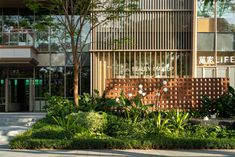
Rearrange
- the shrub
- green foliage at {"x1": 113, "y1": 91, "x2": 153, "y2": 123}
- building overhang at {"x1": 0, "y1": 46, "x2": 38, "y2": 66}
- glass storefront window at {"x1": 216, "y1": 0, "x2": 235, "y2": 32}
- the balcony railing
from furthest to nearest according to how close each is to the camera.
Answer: the balcony railing
glass storefront window at {"x1": 216, "y1": 0, "x2": 235, "y2": 32}
building overhang at {"x1": 0, "y1": 46, "x2": 38, "y2": 66}
green foliage at {"x1": 113, "y1": 91, "x2": 153, "y2": 123}
the shrub

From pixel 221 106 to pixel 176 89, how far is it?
7.15ft

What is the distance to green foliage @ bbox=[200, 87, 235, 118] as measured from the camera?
18125 millimetres

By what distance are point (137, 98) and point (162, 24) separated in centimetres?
1106

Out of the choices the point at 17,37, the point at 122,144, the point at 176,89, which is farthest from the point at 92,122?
the point at 17,37

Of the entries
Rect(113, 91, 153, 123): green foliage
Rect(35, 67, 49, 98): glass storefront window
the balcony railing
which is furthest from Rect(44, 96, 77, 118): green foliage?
Rect(35, 67, 49, 98): glass storefront window

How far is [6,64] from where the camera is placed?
27734 mm

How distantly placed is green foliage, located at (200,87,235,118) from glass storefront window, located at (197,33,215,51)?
8.21 m

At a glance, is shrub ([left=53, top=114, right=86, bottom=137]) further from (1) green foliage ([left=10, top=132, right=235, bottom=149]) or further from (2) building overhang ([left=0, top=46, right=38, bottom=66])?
(2) building overhang ([left=0, top=46, right=38, bottom=66])

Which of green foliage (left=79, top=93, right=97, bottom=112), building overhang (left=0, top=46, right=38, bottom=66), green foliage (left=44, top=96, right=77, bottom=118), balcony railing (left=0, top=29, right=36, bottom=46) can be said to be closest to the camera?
green foliage (left=44, top=96, right=77, bottom=118)

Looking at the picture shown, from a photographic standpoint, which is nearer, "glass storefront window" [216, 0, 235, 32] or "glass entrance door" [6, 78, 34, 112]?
"glass storefront window" [216, 0, 235, 32]

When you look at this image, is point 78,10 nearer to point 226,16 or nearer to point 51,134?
point 51,134

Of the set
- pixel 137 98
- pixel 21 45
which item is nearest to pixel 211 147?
pixel 137 98

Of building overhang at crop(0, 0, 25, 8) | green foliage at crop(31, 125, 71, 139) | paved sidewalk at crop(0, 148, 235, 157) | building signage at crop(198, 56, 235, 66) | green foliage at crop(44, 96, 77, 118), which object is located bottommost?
paved sidewalk at crop(0, 148, 235, 157)

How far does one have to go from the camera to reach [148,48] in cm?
2680
